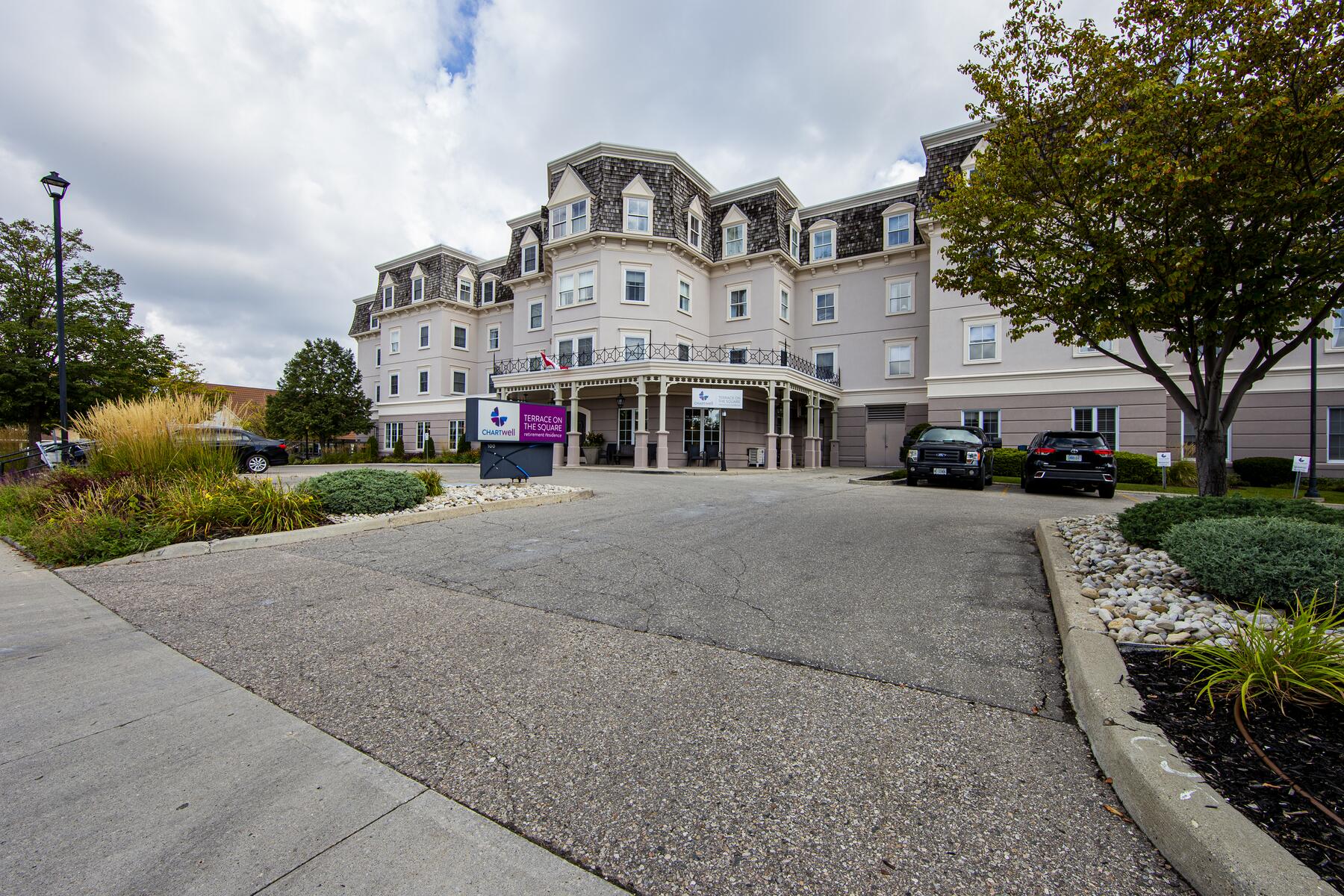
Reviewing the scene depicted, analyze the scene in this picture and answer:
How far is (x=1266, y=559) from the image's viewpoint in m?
3.91

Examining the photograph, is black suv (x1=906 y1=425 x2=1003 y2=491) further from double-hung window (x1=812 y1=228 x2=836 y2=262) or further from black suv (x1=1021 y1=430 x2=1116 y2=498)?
double-hung window (x1=812 y1=228 x2=836 y2=262)

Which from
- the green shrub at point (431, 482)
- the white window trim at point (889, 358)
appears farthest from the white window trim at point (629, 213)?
the green shrub at point (431, 482)

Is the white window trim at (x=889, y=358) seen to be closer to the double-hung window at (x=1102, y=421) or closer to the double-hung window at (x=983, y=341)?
the double-hung window at (x=983, y=341)

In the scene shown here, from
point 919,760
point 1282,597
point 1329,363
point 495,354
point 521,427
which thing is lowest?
point 919,760

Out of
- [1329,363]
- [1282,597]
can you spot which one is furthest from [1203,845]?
[1329,363]

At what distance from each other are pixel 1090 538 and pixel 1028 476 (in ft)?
28.5

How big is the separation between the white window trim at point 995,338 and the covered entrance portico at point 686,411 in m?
5.79

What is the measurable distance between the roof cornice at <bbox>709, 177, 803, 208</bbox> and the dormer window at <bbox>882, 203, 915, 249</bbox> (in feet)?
15.9

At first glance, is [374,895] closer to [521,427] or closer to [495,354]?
[521,427]

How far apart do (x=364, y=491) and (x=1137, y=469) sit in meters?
21.3

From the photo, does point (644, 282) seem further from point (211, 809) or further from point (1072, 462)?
point (211, 809)

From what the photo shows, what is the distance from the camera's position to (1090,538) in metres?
6.63

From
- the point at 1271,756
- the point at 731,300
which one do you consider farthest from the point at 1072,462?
the point at 731,300

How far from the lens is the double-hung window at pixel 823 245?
→ 91.9 ft
